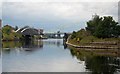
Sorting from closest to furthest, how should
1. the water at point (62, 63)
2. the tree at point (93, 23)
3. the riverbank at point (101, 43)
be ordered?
the water at point (62, 63) < the riverbank at point (101, 43) < the tree at point (93, 23)

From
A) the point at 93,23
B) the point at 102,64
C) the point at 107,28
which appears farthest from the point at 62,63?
the point at 93,23

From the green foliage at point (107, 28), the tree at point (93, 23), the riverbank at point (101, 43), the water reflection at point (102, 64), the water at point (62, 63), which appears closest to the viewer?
the water reflection at point (102, 64)

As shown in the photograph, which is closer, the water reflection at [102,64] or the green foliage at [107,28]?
the water reflection at [102,64]

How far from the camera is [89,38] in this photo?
43.7 metres

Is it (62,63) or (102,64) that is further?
(62,63)

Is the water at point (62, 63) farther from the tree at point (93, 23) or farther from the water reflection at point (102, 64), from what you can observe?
the tree at point (93, 23)

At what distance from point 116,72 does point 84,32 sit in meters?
36.2

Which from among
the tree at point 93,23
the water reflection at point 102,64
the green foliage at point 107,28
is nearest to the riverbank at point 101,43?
the green foliage at point 107,28

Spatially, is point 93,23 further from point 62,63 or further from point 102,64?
point 102,64

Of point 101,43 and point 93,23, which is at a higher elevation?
point 93,23

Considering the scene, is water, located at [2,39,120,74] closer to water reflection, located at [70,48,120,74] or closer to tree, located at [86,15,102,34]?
water reflection, located at [70,48,120,74]

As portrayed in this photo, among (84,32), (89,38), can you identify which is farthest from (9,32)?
(89,38)

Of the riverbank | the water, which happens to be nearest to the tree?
the riverbank

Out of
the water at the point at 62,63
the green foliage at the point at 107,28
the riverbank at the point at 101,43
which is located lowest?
the water at the point at 62,63
